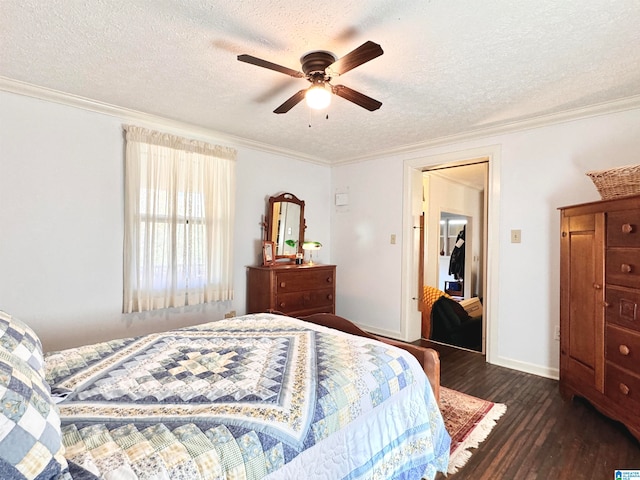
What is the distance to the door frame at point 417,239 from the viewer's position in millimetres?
3246

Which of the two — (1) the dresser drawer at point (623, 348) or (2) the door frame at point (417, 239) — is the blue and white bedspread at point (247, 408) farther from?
(2) the door frame at point (417, 239)

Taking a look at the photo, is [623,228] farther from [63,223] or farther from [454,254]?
[454,254]

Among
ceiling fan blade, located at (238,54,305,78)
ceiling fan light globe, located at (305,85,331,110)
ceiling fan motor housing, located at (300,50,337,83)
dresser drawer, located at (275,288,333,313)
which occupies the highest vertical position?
ceiling fan motor housing, located at (300,50,337,83)

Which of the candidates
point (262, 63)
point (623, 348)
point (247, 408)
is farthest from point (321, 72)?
point (623, 348)

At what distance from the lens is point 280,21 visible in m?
1.68

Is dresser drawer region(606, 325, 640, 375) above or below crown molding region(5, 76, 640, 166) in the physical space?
below

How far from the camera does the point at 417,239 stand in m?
3.99

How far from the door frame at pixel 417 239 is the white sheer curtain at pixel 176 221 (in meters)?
2.01

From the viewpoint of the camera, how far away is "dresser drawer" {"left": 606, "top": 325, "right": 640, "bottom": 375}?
6.33ft

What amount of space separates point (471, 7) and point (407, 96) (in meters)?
0.98

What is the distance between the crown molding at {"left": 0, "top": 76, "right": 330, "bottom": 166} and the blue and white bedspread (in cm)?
208

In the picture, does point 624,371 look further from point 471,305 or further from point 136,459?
point 471,305

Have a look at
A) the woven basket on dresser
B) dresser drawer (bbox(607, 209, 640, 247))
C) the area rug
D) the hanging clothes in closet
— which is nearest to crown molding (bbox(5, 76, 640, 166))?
the woven basket on dresser

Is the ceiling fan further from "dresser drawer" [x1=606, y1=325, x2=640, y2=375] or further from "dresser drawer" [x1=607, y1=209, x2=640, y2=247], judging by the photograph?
"dresser drawer" [x1=606, y1=325, x2=640, y2=375]
